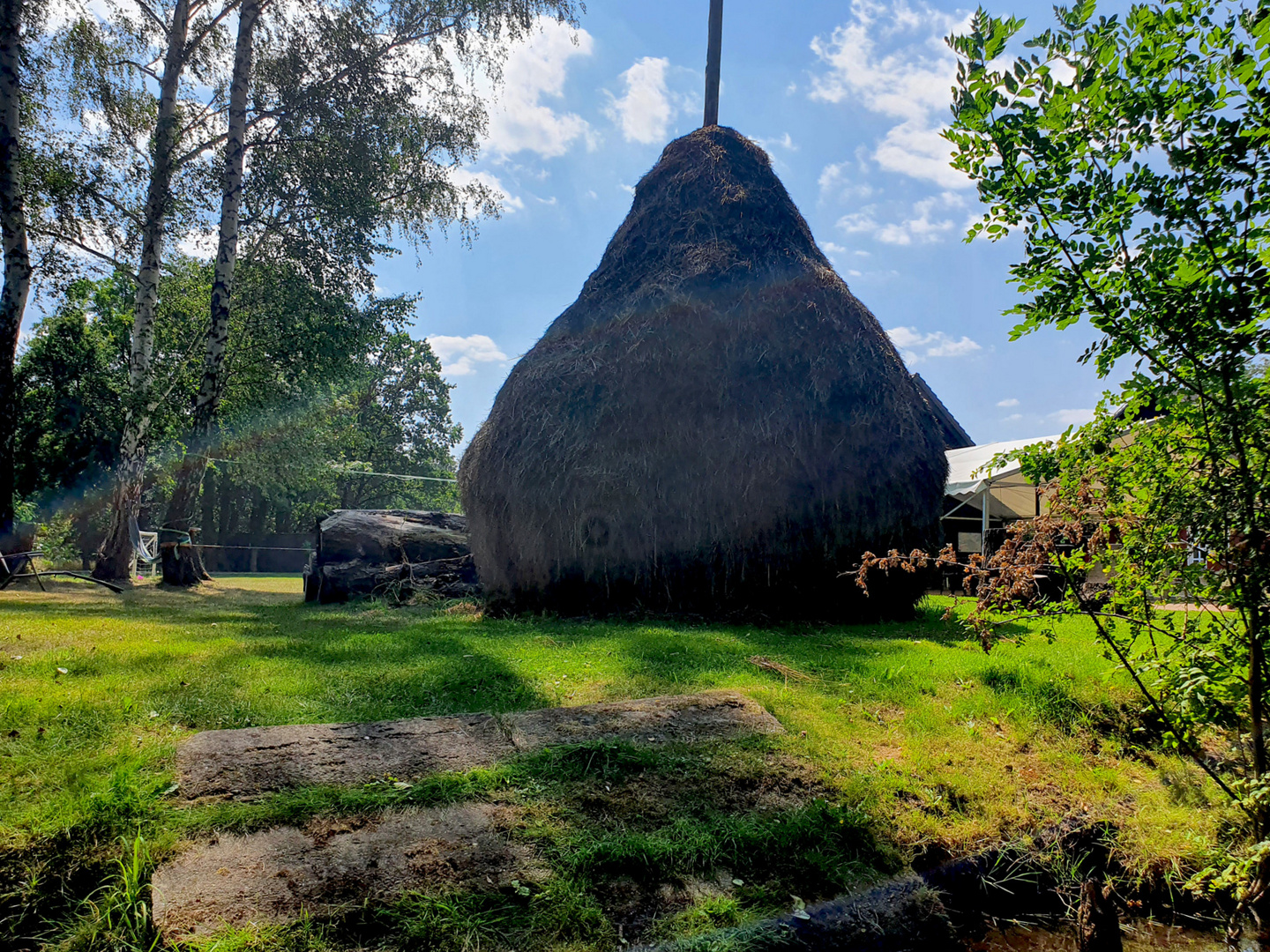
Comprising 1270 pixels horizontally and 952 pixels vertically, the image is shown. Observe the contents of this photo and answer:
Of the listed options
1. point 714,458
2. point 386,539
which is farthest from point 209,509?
point 714,458

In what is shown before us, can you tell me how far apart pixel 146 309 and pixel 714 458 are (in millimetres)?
10568

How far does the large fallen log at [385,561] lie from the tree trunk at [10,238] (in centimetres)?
396

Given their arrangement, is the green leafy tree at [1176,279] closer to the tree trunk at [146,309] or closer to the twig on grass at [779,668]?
the twig on grass at [779,668]

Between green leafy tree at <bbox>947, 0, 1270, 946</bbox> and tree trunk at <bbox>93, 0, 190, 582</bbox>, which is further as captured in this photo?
tree trunk at <bbox>93, 0, 190, 582</bbox>

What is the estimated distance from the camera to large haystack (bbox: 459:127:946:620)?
23.5ft

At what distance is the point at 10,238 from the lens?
855 centimetres

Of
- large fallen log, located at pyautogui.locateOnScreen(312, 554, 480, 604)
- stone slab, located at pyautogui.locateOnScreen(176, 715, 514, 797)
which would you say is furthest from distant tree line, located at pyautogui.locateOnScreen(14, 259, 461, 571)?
stone slab, located at pyautogui.locateOnScreen(176, 715, 514, 797)

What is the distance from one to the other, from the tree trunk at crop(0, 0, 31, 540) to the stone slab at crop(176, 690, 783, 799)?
340 inches

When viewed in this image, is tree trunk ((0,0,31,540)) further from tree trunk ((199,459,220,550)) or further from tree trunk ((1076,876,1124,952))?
tree trunk ((199,459,220,550))

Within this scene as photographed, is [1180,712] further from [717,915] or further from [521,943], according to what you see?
[521,943]

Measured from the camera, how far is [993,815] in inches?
100

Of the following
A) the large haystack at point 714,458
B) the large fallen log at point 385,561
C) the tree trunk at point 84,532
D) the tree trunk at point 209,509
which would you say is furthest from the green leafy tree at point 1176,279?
the tree trunk at point 209,509

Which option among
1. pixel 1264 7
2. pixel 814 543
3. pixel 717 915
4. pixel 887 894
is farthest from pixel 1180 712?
pixel 814 543

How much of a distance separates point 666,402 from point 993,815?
543cm
